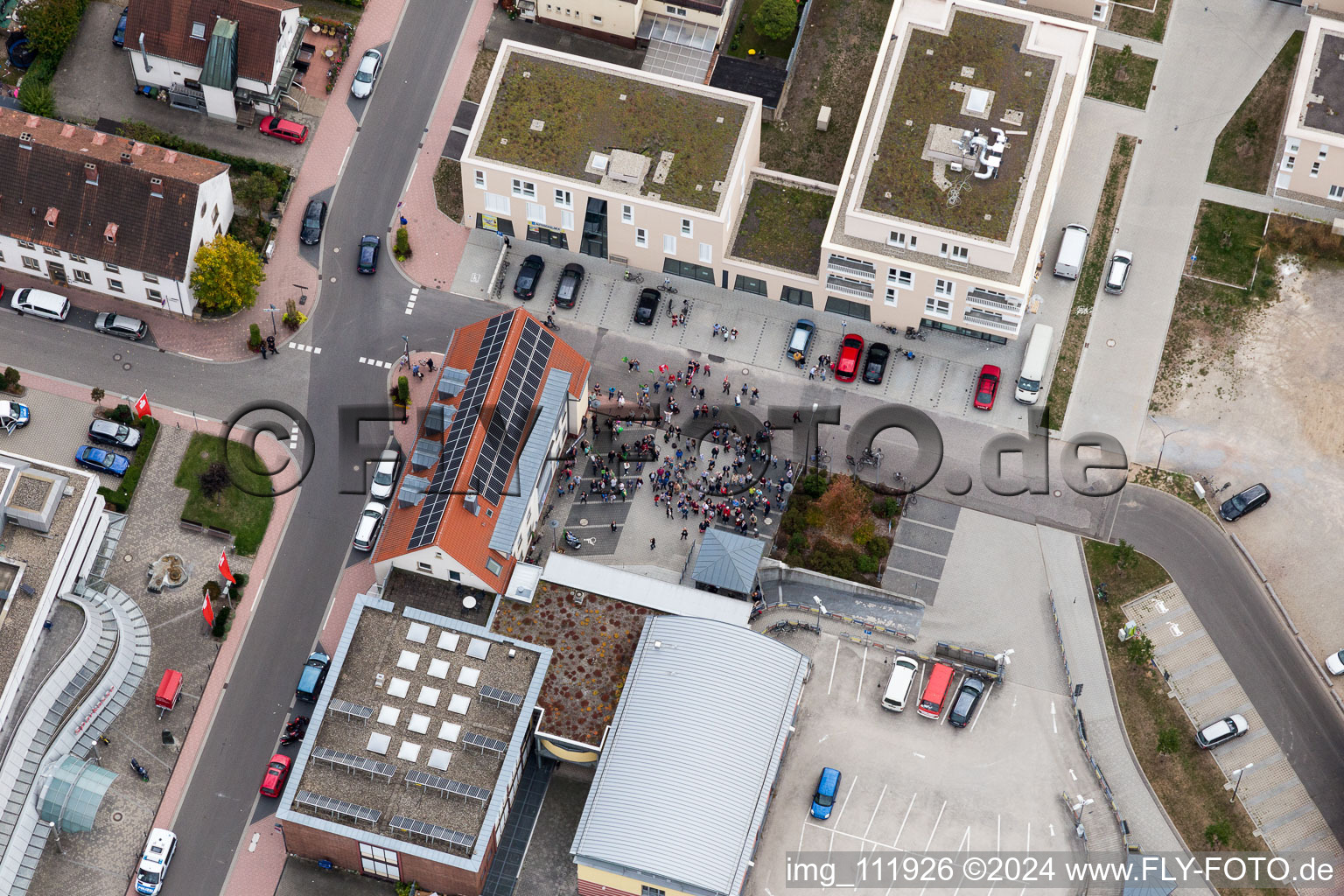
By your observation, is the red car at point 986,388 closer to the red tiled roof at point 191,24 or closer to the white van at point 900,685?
the white van at point 900,685

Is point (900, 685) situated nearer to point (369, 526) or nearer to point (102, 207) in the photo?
point (369, 526)

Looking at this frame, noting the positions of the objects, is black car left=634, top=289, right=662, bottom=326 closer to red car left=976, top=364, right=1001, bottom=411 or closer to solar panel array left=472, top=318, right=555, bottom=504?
solar panel array left=472, top=318, right=555, bottom=504

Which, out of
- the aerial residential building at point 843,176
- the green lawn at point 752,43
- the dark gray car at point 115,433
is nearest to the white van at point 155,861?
the dark gray car at point 115,433

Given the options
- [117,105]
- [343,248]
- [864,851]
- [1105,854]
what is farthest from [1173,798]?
[117,105]

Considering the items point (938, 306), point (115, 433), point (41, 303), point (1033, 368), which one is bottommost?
point (115, 433)

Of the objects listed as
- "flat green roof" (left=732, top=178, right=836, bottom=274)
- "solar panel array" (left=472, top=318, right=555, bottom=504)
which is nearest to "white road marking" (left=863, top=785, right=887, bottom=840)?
"solar panel array" (left=472, top=318, right=555, bottom=504)

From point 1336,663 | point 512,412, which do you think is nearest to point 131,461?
point 512,412
